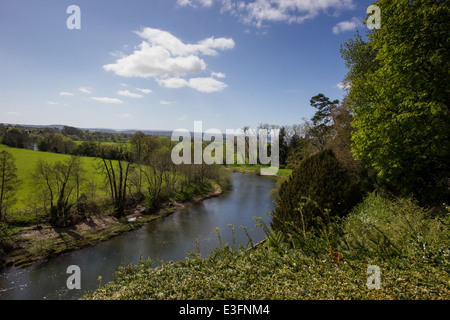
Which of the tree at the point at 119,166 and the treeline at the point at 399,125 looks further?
the tree at the point at 119,166

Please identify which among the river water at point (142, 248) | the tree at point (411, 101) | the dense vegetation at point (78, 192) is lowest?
the river water at point (142, 248)

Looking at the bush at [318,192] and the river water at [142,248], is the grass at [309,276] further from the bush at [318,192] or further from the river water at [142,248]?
the river water at [142,248]

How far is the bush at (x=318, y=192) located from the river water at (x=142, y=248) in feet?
20.5

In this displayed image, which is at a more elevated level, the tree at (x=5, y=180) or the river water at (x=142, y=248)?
the tree at (x=5, y=180)

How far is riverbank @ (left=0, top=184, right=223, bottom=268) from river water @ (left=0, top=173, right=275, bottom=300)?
0.60 metres

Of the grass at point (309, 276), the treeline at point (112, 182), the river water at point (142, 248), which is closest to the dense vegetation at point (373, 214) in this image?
the grass at point (309, 276)

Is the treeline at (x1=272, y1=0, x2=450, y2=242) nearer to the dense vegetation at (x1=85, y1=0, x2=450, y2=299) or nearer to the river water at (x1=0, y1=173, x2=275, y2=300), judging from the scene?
the dense vegetation at (x1=85, y1=0, x2=450, y2=299)

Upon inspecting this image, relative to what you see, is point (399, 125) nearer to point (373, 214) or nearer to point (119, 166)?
point (373, 214)

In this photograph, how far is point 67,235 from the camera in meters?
16.0

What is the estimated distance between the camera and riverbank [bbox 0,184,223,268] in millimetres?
13336

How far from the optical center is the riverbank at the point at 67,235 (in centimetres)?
1334

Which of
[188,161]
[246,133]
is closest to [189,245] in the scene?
[188,161]

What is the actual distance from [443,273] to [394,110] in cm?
701
